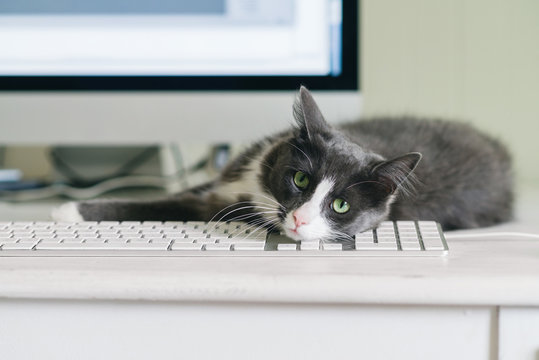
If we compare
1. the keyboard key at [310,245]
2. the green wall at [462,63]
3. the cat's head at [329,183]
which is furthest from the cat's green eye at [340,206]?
the green wall at [462,63]

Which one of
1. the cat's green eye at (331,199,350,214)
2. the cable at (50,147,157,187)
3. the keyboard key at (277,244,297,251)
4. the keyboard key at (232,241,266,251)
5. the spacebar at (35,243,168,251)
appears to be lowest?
the cable at (50,147,157,187)

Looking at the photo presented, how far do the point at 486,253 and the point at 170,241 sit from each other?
0.31m

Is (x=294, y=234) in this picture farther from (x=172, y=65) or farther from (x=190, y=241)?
(x=172, y=65)

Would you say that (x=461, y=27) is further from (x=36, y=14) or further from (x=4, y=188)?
(x=4, y=188)

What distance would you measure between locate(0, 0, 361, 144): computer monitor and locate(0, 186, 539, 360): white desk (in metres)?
0.48

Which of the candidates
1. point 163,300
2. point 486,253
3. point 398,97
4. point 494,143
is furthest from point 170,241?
point 398,97

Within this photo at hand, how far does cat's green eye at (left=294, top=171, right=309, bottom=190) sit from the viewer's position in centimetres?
67

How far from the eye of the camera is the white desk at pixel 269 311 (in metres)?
0.41

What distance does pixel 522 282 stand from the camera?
1.35 feet

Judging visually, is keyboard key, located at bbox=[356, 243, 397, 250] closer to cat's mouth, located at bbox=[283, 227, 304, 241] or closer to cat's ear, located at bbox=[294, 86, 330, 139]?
cat's mouth, located at bbox=[283, 227, 304, 241]

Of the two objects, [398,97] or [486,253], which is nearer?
[486,253]

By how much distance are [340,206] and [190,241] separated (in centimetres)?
21

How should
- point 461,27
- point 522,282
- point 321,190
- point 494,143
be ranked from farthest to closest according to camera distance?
point 461,27
point 494,143
point 321,190
point 522,282

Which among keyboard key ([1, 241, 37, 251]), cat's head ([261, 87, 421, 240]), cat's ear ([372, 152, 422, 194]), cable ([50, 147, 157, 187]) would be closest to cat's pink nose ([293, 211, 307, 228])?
cat's head ([261, 87, 421, 240])
